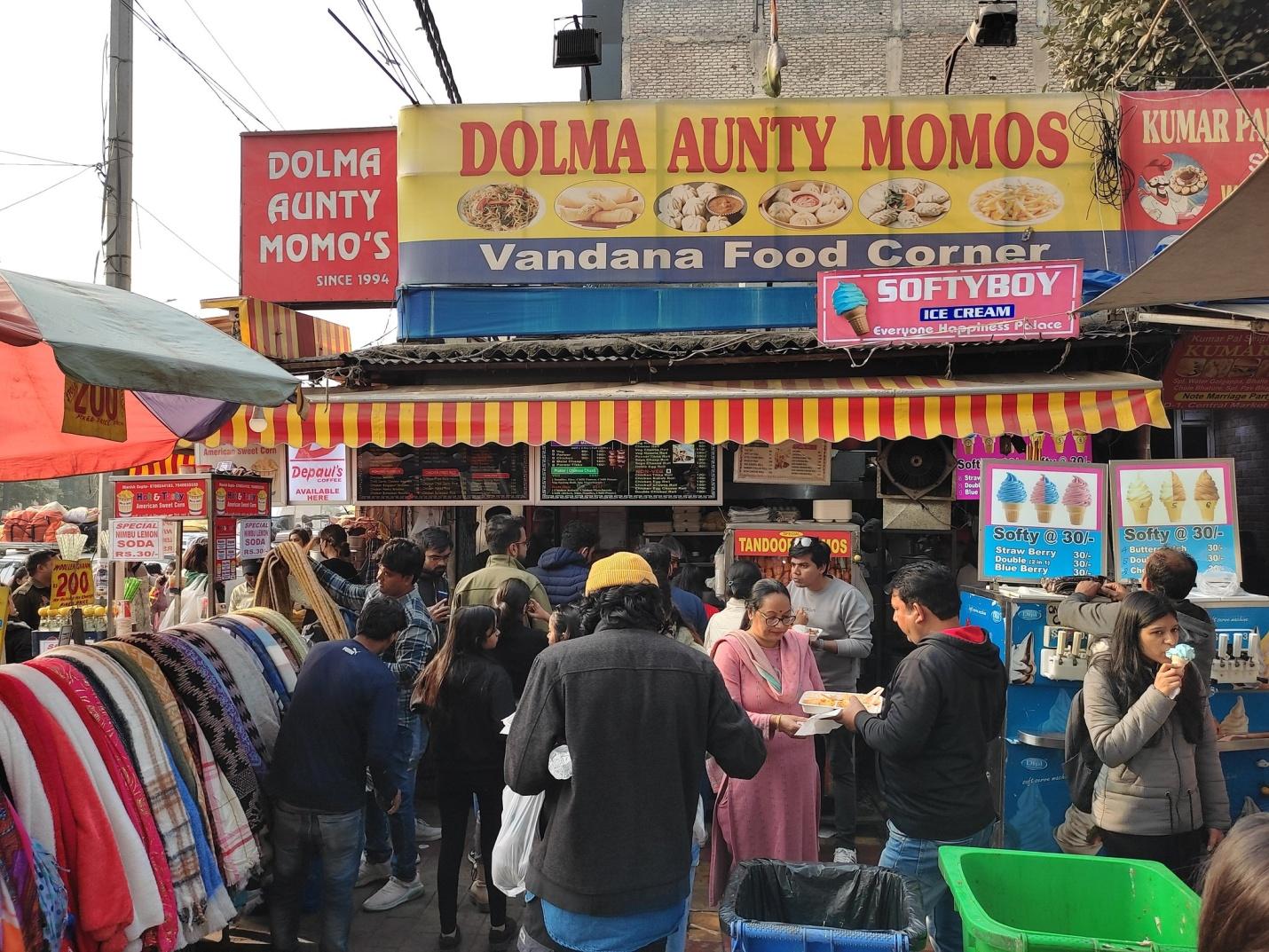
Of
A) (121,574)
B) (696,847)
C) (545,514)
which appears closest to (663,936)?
(696,847)

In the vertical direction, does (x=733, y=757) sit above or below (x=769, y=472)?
below

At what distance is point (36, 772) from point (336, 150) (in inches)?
312

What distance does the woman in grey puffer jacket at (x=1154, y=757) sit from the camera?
12.0 feet

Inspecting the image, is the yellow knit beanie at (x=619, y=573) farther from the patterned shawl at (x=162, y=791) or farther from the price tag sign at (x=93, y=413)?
the price tag sign at (x=93, y=413)

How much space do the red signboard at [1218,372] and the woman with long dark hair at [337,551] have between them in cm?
719

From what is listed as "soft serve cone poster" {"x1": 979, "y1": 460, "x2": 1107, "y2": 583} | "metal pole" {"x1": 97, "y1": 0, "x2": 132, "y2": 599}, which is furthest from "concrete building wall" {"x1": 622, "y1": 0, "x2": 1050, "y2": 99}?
"soft serve cone poster" {"x1": 979, "y1": 460, "x2": 1107, "y2": 583}

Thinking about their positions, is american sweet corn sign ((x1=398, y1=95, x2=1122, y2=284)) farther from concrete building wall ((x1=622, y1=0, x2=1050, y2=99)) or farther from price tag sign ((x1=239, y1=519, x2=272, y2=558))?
concrete building wall ((x1=622, y1=0, x2=1050, y2=99))

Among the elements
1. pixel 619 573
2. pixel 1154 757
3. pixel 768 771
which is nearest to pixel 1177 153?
pixel 1154 757

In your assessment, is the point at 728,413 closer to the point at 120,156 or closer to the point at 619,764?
the point at 619,764

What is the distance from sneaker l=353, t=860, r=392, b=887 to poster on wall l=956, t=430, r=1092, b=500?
5327 mm

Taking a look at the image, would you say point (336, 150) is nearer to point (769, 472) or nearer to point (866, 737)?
point (769, 472)

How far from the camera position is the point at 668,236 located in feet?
28.3

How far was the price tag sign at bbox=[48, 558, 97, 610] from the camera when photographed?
479 cm

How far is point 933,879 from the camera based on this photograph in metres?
3.83
